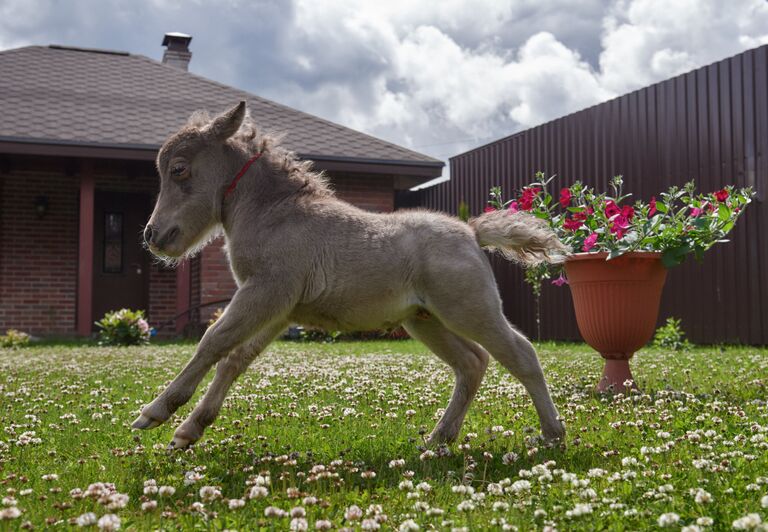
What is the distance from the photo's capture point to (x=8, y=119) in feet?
49.1

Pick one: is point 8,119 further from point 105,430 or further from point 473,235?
point 473,235

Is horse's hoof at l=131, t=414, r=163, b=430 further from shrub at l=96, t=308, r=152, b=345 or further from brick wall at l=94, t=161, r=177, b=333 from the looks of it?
brick wall at l=94, t=161, r=177, b=333

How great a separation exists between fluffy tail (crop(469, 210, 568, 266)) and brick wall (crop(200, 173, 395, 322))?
1152 centimetres

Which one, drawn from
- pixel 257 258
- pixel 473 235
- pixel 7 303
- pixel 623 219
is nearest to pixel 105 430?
pixel 257 258

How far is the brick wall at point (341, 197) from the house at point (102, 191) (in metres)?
0.02

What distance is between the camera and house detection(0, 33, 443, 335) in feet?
49.1

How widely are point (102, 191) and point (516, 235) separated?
577 inches

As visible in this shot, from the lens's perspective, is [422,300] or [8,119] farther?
[8,119]

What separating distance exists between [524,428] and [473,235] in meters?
1.19

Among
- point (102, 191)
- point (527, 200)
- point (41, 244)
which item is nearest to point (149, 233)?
point (527, 200)

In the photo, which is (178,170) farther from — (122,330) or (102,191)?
(102,191)

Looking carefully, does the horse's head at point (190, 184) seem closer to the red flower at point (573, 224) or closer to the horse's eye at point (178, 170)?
the horse's eye at point (178, 170)

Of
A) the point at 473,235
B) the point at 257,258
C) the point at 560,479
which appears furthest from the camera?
the point at 473,235

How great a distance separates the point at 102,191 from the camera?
17.0m
